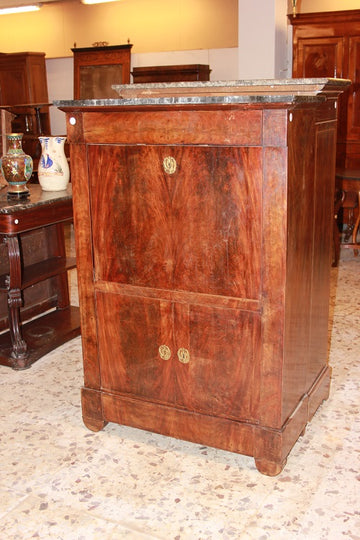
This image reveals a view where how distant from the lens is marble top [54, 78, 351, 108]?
1819 mm

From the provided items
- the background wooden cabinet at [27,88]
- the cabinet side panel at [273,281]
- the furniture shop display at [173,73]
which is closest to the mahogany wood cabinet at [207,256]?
the cabinet side panel at [273,281]

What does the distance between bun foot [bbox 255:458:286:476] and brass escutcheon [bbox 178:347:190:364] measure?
435 millimetres

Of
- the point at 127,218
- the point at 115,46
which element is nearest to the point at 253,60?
the point at 115,46

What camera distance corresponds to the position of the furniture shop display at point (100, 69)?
29.5 ft

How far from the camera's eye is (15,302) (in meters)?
3.12

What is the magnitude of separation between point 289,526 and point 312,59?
5825mm

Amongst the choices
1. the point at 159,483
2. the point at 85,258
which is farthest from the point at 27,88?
the point at 159,483

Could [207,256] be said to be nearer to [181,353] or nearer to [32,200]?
[181,353]

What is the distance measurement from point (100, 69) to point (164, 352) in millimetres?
7825

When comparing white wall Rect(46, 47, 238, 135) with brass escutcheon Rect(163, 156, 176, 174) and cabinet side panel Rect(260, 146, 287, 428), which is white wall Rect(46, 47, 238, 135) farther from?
cabinet side panel Rect(260, 146, 287, 428)

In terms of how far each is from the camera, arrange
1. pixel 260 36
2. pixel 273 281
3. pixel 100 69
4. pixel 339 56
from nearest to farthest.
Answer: pixel 273 281 < pixel 260 36 < pixel 339 56 < pixel 100 69

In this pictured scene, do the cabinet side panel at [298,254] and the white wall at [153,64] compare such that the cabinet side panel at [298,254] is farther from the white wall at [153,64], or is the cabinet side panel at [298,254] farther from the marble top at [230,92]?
the white wall at [153,64]

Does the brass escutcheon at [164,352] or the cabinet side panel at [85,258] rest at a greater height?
the cabinet side panel at [85,258]

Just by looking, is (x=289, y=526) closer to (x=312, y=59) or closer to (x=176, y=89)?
(x=176, y=89)
